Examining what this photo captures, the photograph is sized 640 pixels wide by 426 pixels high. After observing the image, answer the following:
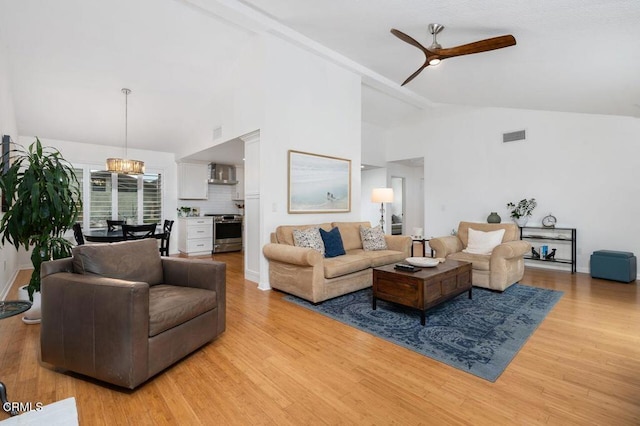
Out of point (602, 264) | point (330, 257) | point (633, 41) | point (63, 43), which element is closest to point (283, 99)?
point (330, 257)

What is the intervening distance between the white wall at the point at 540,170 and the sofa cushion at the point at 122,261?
20.0ft

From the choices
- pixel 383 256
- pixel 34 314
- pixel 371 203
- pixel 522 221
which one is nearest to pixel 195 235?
pixel 34 314

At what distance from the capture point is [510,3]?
262 cm

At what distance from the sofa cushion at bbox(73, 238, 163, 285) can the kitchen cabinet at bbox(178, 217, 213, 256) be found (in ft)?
14.4

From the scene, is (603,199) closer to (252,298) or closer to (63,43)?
(252,298)

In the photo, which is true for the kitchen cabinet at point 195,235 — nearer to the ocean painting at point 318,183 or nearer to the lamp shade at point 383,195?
the ocean painting at point 318,183

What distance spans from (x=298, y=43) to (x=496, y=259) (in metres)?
3.93

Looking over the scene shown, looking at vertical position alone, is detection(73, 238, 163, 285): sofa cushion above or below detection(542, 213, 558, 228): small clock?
below

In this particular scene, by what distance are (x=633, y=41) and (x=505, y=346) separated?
298 centimetres

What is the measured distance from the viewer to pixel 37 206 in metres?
2.64

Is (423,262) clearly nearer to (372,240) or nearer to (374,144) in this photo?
(372,240)

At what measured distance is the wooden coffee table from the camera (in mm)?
2777

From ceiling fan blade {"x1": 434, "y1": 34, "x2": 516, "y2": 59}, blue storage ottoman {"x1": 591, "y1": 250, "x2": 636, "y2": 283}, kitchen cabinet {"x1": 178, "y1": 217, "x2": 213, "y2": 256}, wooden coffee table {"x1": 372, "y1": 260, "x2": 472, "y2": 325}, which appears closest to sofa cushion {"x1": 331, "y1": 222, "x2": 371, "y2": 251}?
wooden coffee table {"x1": 372, "y1": 260, "x2": 472, "y2": 325}

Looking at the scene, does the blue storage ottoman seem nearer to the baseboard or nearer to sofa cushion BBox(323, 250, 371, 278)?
sofa cushion BBox(323, 250, 371, 278)
